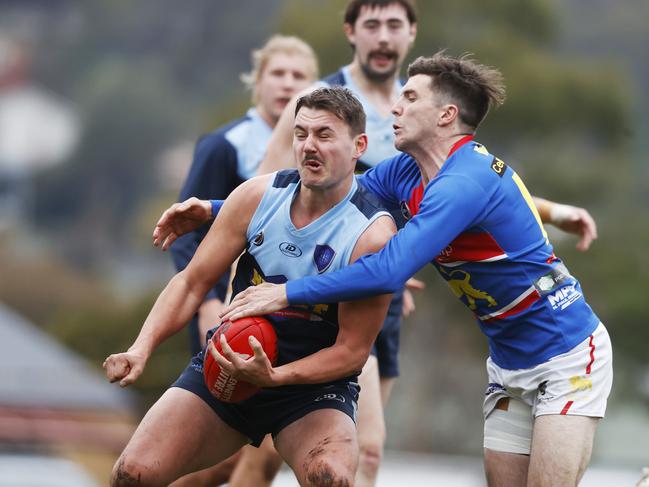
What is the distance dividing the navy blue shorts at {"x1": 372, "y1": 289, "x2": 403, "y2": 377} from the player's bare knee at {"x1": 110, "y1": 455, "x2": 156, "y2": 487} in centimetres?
223

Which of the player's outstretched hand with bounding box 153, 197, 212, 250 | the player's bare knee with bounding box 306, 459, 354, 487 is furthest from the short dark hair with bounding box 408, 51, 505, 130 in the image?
the player's bare knee with bounding box 306, 459, 354, 487

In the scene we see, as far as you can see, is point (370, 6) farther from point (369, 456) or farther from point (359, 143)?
point (369, 456)

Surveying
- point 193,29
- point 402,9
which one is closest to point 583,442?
point 402,9

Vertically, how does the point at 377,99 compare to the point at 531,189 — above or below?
above

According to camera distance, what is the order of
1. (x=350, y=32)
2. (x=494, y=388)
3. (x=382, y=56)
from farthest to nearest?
(x=350, y=32)
(x=382, y=56)
(x=494, y=388)

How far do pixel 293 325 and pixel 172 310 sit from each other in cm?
61

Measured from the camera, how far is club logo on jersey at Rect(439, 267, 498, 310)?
21.4 feet

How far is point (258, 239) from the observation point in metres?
6.54

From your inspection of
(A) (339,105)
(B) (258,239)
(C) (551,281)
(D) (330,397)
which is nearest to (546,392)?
(C) (551,281)

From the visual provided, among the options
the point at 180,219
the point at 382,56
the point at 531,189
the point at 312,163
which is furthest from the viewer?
the point at 531,189

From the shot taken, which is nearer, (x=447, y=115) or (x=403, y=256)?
(x=403, y=256)

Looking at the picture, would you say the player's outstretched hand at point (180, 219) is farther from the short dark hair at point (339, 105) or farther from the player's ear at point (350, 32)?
the player's ear at point (350, 32)

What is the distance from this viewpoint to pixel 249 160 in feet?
28.3

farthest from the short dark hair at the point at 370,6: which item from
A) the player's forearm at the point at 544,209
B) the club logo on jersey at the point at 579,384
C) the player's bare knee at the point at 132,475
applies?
the player's bare knee at the point at 132,475
